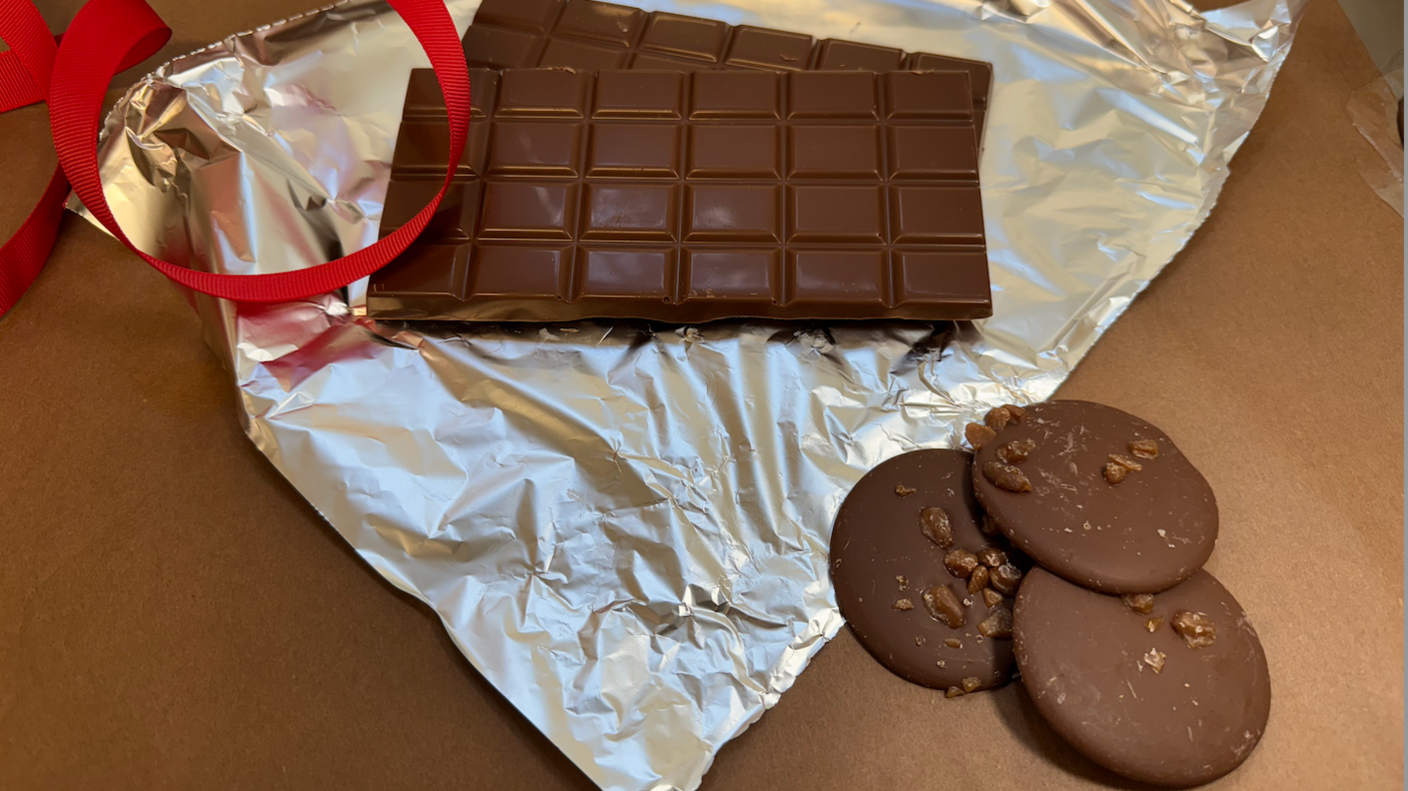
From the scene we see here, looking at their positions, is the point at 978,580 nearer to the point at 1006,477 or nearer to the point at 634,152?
the point at 1006,477

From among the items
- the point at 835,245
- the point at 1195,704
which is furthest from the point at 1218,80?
the point at 1195,704

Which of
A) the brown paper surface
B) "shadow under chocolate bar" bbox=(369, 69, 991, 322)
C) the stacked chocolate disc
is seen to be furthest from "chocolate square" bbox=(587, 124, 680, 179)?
the brown paper surface

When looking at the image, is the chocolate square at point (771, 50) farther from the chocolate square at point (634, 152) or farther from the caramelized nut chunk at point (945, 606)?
the caramelized nut chunk at point (945, 606)

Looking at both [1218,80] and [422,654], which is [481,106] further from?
[1218,80]

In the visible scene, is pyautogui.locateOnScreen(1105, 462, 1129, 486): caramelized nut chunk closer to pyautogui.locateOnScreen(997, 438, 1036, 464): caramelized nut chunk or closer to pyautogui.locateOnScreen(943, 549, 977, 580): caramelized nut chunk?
pyautogui.locateOnScreen(997, 438, 1036, 464): caramelized nut chunk

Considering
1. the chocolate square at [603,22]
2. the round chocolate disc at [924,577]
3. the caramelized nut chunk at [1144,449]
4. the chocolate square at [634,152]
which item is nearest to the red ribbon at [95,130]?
the chocolate square at [634,152]

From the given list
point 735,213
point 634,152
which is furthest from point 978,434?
point 634,152
